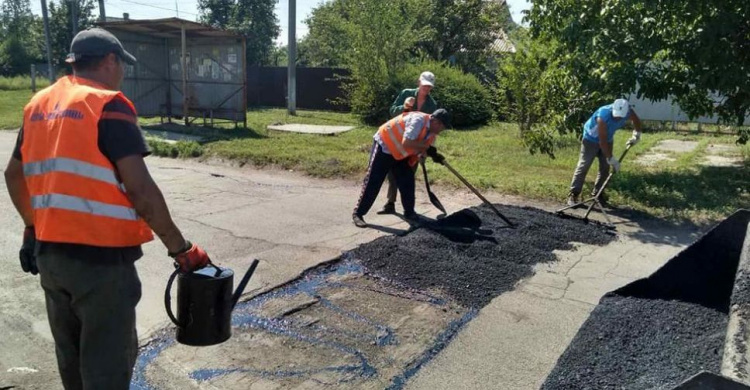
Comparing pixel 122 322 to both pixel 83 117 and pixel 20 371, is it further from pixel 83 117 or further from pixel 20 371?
pixel 20 371

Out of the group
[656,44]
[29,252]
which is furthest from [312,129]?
[29,252]

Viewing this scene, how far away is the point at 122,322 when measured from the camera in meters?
2.33

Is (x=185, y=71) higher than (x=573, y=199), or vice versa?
(x=185, y=71)

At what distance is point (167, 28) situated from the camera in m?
14.0

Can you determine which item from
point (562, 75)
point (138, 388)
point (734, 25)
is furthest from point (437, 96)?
point (138, 388)

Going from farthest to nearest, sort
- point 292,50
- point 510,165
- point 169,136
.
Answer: point 292,50 → point 169,136 → point 510,165

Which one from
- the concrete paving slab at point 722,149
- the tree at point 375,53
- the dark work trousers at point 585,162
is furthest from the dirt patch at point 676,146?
the tree at point 375,53

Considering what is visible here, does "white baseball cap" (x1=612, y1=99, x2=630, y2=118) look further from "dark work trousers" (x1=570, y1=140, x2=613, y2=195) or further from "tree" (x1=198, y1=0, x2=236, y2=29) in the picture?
"tree" (x1=198, y1=0, x2=236, y2=29)

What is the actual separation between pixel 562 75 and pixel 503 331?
5.73 metres

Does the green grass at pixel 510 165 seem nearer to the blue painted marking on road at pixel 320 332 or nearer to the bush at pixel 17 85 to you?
the blue painted marking on road at pixel 320 332

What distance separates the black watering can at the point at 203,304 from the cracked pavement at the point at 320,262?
111 centimetres

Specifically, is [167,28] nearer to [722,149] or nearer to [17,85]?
[722,149]

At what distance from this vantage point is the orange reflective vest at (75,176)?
217 cm

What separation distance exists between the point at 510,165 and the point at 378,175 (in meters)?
4.60
